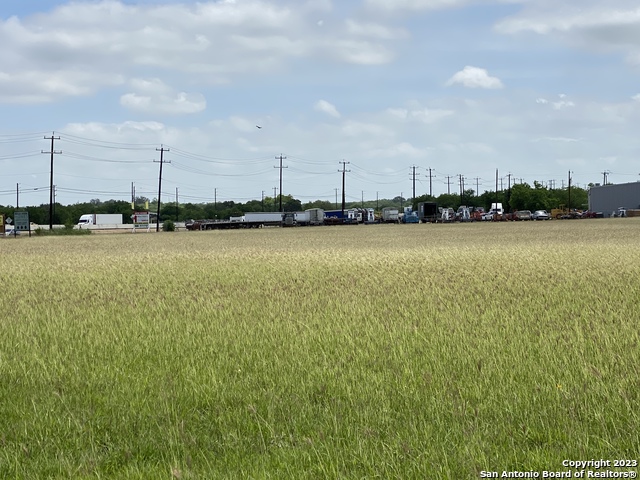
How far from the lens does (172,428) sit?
657cm

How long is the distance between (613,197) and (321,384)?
14430 centimetres

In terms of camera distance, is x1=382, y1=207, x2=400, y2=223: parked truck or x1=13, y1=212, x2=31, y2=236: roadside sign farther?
x1=382, y1=207, x2=400, y2=223: parked truck

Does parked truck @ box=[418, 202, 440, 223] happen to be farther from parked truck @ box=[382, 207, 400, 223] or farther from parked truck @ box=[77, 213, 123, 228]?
parked truck @ box=[77, 213, 123, 228]

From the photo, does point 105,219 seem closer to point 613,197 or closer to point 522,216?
point 522,216

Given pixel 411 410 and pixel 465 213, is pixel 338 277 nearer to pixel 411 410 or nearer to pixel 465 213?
pixel 411 410

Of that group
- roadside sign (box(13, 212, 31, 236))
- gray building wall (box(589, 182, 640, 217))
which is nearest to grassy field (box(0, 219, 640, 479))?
roadside sign (box(13, 212, 31, 236))

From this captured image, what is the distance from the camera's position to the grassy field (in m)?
5.85

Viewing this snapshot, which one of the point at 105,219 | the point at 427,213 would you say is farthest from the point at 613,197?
the point at 105,219

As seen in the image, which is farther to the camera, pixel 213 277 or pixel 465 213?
pixel 465 213

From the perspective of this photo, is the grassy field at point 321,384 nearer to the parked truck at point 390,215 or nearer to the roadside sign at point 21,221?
the roadside sign at point 21,221

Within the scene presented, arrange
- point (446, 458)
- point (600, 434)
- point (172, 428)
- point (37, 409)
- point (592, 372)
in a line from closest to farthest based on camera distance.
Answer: point (446, 458)
point (600, 434)
point (172, 428)
point (37, 409)
point (592, 372)

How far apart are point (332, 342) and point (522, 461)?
4772 mm

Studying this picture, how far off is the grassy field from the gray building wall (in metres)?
129

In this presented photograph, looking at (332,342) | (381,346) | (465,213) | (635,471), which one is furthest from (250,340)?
(465,213)
